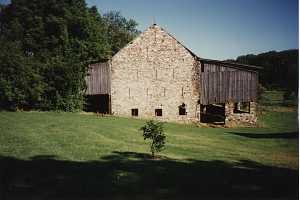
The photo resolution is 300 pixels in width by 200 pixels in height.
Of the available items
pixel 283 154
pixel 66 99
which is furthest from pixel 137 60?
pixel 283 154

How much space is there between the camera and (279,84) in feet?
154

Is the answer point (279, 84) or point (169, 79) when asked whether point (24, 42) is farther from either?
point (279, 84)

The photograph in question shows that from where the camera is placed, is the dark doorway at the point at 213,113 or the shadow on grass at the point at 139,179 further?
the dark doorway at the point at 213,113

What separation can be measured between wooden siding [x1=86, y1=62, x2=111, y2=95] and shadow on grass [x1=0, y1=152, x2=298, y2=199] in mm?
15350

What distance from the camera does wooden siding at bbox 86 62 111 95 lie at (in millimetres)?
26933

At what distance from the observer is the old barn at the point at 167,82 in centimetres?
2655

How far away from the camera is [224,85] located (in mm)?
27000

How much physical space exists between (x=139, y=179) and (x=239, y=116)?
19290 mm

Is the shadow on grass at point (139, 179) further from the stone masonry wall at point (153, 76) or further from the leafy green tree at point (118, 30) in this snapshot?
the leafy green tree at point (118, 30)

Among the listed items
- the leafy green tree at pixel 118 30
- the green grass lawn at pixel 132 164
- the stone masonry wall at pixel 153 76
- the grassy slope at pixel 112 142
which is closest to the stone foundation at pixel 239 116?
the stone masonry wall at pixel 153 76

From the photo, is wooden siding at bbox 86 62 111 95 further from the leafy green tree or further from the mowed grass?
the leafy green tree

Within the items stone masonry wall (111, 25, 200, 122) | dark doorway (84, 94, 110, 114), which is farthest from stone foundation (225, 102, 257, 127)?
dark doorway (84, 94, 110, 114)

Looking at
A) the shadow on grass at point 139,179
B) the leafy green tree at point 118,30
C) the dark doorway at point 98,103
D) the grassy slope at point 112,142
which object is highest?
the leafy green tree at point 118,30

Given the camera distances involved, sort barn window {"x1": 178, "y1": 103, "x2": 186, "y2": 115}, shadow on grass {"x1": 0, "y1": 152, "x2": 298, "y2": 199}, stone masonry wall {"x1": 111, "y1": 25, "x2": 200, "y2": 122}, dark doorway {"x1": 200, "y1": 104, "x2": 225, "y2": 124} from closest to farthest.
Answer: shadow on grass {"x1": 0, "y1": 152, "x2": 298, "y2": 199} → stone masonry wall {"x1": 111, "y1": 25, "x2": 200, "y2": 122} → barn window {"x1": 178, "y1": 103, "x2": 186, "y2": 115} → dark doorway {"x1": 200, "y1": 104, "x2": 225, "y2": 124}
